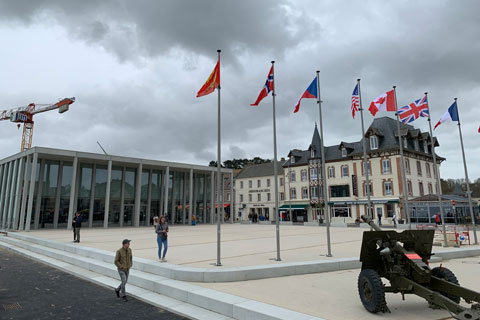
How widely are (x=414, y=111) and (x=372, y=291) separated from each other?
13100mm

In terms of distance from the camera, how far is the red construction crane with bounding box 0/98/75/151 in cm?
6531

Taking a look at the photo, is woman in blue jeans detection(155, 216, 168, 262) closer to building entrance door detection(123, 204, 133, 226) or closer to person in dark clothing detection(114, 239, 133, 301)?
person in dark clothing detection(114, 239, 133, 301)

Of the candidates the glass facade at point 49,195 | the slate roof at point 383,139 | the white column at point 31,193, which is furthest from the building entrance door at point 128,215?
the slate roof at point 383,139

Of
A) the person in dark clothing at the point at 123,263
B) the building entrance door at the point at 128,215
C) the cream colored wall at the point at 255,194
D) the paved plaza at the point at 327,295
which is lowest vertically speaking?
the paved plaza at the point at 327,295

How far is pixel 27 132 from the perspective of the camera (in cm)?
6762

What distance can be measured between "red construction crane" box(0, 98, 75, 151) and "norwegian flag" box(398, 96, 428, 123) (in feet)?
217

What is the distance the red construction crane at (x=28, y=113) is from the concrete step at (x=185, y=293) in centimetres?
6245

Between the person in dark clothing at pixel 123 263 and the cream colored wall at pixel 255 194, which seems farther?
the cream colored wall at pixel 255 194

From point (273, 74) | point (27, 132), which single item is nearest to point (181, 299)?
point (273, 74)

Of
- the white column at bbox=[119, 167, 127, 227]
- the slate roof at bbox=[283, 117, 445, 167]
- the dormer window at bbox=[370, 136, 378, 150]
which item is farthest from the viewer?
the dormer window at bbox=[370, 136, 378, 150]

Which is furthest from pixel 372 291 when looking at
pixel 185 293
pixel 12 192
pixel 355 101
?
pixel 12 192

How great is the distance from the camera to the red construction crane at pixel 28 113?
65.3m

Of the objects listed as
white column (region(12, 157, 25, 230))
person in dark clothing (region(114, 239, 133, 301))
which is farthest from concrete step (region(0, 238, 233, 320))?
white column (region(12, 157, 25, 230))

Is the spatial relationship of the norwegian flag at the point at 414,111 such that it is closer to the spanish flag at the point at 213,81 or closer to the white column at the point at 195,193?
the spanish flag at the point at 213,81
